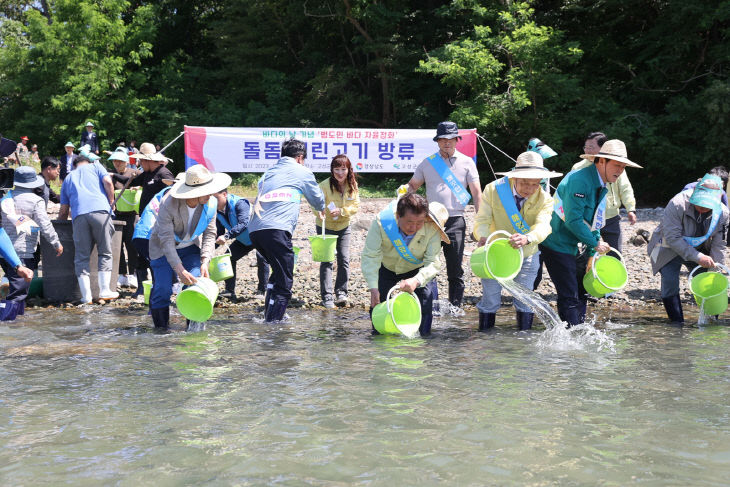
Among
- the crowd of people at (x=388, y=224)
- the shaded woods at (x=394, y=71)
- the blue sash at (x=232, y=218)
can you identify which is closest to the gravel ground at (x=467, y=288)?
the crowd of people at (x=388, y=224)

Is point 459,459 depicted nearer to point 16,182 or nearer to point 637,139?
point 16,182

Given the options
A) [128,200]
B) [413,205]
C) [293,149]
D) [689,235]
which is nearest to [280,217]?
[293,149]

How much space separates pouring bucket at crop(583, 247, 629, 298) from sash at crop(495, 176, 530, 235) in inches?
32.6

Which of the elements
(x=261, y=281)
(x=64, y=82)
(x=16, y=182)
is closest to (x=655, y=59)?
(x=261, y=281)

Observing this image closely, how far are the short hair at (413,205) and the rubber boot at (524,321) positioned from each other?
1.88 m

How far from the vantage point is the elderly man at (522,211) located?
21.0ft

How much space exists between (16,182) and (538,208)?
19.3 feet

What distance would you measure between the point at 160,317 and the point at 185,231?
103 centimetres

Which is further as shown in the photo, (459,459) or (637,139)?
(637,139)

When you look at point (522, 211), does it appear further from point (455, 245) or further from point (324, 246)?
point (324, 246)

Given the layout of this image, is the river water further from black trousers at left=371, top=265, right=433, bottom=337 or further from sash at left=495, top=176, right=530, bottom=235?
sash at left=495, top=176, right=530, bottom=235

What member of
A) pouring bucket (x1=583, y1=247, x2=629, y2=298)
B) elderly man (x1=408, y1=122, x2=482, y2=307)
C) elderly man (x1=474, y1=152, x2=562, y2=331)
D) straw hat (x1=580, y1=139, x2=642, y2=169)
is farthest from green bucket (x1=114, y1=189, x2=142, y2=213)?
straw hat (x1=580, y1=139, x2=642, y2=169)

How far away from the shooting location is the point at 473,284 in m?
10.4

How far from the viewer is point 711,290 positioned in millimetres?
7480
